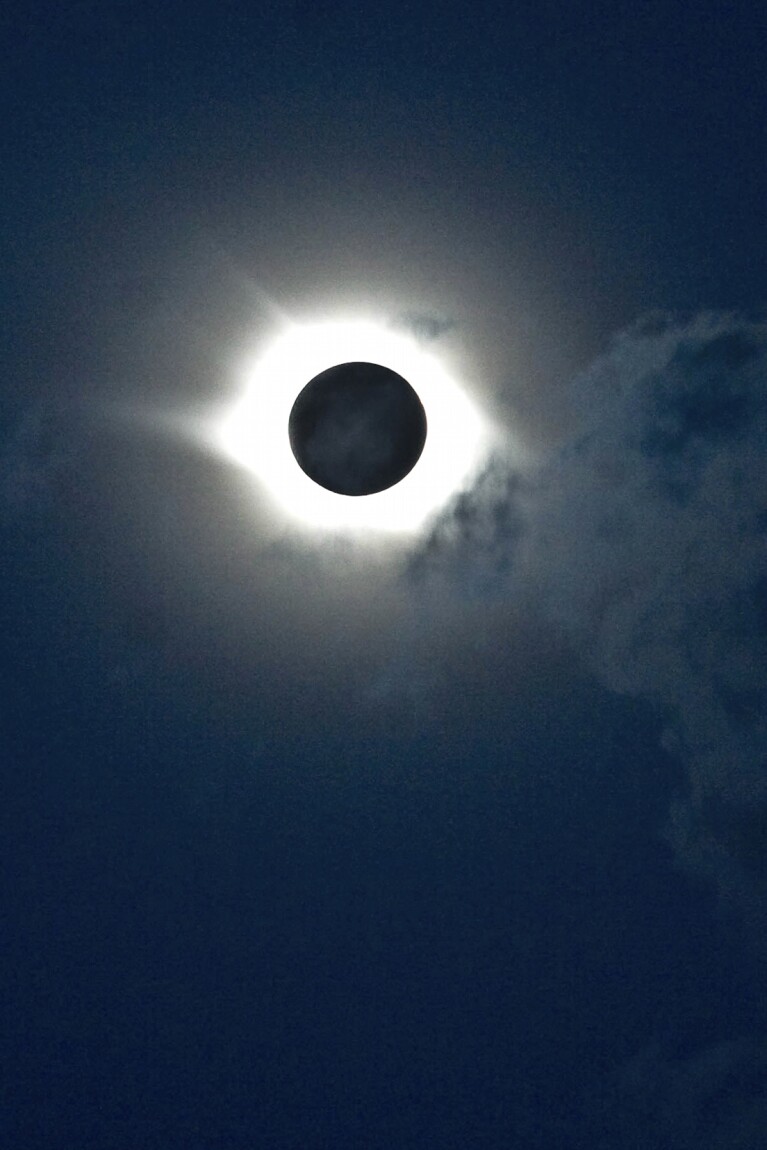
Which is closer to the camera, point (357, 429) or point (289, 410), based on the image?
point (357, 429)

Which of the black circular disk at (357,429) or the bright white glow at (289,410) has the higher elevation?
the bright white glow at (289,410)

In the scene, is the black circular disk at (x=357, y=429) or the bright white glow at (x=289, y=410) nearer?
the black circular disk at (x=357, y=429)

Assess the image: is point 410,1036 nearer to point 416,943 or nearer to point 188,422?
point 416,943

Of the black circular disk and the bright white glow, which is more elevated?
the bright white glow

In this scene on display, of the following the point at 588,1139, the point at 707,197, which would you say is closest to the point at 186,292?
the point at 707,197

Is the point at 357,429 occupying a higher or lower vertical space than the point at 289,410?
lower
